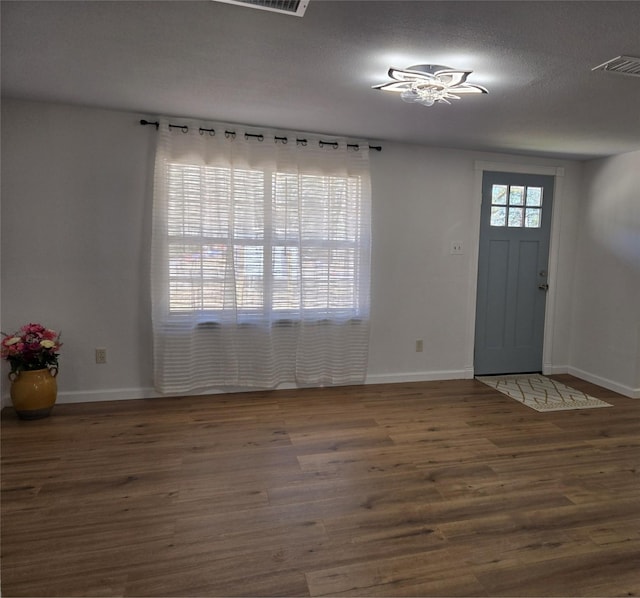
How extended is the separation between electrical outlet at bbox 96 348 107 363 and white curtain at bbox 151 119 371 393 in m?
0.40

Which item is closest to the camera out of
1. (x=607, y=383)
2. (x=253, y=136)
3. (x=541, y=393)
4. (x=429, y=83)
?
(x=429, y=83)

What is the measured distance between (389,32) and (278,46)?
53 centimetres

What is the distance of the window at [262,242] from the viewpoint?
348cm

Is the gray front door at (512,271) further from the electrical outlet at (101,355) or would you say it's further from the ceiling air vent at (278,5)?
the electrical outlet at (101,355)

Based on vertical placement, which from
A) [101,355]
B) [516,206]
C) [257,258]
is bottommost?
[101,355]

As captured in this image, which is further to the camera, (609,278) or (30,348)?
(609,278)

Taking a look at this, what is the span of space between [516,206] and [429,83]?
2498mm

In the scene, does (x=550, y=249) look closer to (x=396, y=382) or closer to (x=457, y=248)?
(x=457, y=248)

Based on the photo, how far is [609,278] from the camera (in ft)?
13.8

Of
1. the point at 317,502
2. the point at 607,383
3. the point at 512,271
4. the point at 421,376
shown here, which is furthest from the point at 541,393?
the point at 317,502

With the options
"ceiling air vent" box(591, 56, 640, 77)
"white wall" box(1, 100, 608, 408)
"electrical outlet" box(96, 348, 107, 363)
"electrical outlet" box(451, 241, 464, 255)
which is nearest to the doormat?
"white wall" box(1, 100, 608, 408)

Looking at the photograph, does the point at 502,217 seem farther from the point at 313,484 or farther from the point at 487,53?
the point at 313,484

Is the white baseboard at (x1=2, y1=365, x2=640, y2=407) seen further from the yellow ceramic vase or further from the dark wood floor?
the yellow ceramic vase

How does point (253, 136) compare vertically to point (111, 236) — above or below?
above
